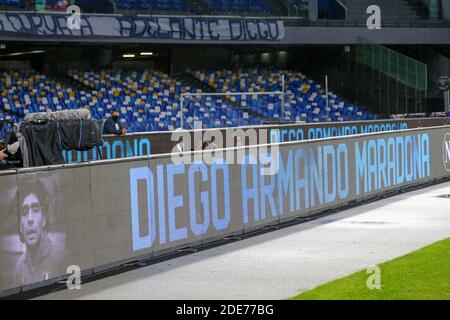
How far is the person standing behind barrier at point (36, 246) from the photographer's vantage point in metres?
9.73

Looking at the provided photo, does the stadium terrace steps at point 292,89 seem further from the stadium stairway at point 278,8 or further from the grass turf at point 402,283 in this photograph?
the grass turf at point 402,283

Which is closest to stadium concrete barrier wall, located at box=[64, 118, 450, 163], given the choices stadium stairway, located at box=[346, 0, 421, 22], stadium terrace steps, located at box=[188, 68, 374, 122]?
stadium terrace steps, located at box=[188, 68, 374, 122]

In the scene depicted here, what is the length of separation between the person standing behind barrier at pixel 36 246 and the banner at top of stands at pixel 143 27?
2863cm

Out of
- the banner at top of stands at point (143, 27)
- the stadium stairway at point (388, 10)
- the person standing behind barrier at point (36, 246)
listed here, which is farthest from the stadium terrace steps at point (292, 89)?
the person standing behind barrier at point (36, 246)

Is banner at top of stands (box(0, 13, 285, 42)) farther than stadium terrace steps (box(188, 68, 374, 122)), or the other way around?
stadium terrace steps (box(188, 68, 374, 122))

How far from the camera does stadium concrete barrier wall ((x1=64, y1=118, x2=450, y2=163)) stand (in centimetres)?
2162

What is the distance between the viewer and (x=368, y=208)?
1775 centimetres

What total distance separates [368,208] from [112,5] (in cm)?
2647

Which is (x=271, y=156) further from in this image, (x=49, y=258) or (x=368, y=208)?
(x=49, y=258)

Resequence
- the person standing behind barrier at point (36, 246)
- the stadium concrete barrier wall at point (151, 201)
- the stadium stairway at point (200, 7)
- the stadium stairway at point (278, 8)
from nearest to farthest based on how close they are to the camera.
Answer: the person standing behind barrier at point (36, 246) → the stadium concrete barrier wall at point (151, 201) → the stadium stairway at point (200, 7) → the stadium stairway at point (278, 8)

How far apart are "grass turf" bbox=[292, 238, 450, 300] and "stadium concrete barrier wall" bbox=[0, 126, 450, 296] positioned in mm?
2710

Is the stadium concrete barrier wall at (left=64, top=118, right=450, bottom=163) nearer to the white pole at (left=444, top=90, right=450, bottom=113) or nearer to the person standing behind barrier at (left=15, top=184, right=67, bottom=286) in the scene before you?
the white pole at (left=444, top=90, right=450, bottom=113)

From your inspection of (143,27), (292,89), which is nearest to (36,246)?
(143,27)

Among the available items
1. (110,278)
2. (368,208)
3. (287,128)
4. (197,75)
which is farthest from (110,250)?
(197,75)
